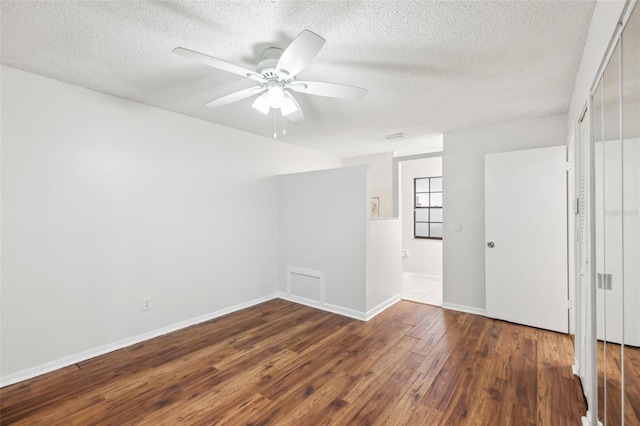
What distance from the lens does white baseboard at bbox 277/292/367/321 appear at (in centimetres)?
357

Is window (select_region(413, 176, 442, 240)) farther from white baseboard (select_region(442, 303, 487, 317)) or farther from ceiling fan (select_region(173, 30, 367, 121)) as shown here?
ceiling fan (select_region(173, 30, 367, 121))

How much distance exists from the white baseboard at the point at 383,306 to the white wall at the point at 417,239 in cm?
178

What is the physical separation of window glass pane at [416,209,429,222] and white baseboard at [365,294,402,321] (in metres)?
2.19

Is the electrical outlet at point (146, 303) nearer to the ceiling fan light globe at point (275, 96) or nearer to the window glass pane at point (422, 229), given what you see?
the ceiling fan light globe at point (275, 96)

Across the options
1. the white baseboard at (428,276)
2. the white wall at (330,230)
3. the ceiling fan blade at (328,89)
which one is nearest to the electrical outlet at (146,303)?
the white wall at (330,230)

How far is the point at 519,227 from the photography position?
328cm

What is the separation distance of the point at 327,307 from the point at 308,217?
1.24m

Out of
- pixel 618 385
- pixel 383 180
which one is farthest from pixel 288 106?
pixel 383 180

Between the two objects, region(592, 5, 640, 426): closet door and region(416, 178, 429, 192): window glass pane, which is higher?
region(416, 178, 429, 192): window glass pane

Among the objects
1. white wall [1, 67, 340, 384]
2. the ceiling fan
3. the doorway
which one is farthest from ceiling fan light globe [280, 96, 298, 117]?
the doorway

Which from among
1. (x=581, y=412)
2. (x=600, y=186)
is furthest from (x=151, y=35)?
(x=581, y=412)

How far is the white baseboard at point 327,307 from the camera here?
3566 millimetres

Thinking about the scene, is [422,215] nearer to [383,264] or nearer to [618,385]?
[383,264]

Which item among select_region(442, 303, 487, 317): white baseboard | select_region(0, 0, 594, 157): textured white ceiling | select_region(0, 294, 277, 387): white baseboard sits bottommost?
select_region(0, 294, 277, 387): white baseboard
